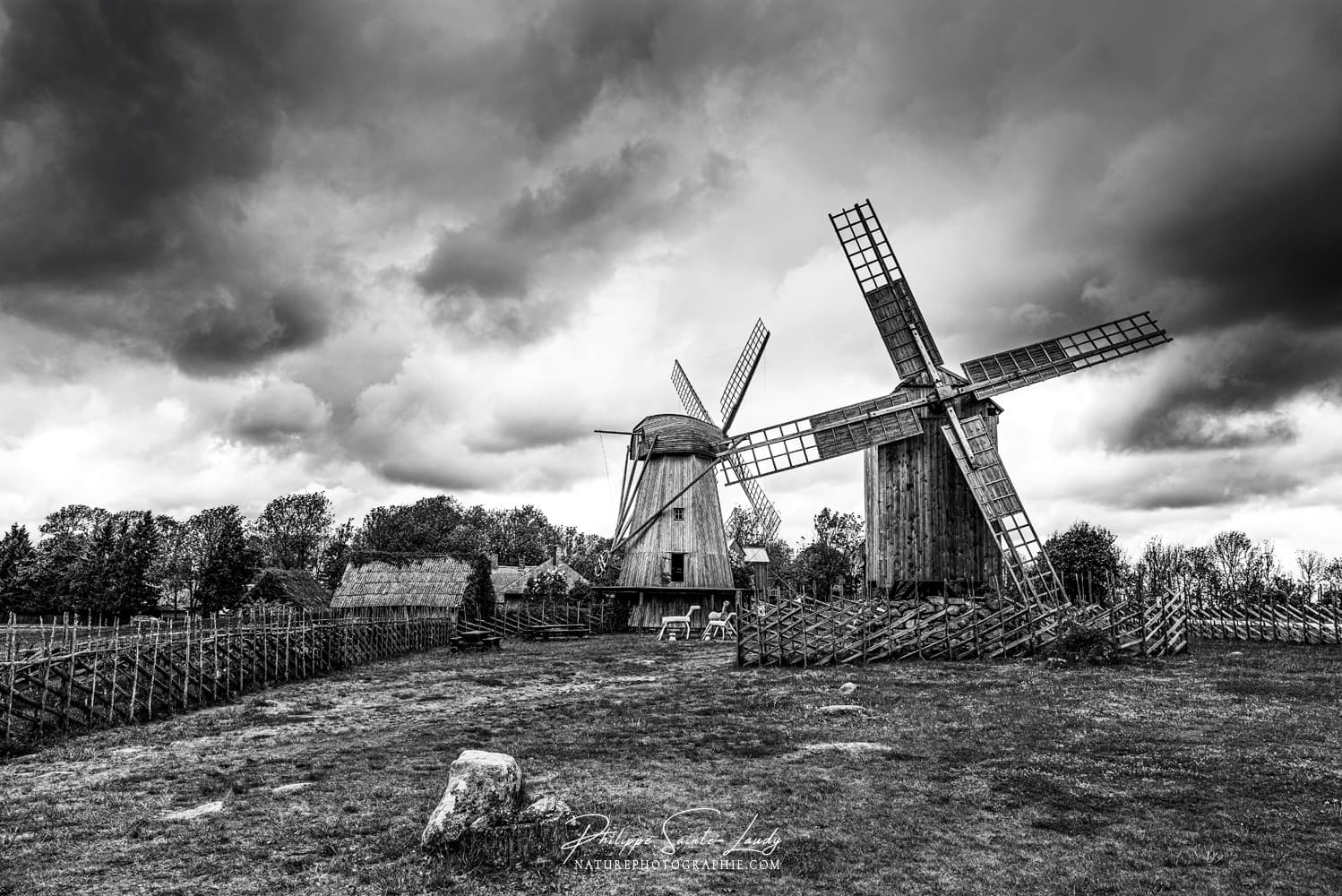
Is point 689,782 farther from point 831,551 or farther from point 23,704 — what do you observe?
point 831,551

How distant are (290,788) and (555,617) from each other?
101ft

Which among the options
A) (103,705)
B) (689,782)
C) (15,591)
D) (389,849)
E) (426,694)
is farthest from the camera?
(15,591)

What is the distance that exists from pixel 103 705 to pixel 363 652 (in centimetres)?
1256

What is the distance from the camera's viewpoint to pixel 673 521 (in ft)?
124

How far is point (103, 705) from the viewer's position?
1449cm

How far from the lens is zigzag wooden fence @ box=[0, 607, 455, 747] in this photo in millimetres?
12883

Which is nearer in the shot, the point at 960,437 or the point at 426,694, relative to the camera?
the point at 426,694

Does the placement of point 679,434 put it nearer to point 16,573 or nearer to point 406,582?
point 406,582

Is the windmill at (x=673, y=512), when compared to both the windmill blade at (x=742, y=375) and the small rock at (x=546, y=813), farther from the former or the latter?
the small rock at (x=546, y=813)

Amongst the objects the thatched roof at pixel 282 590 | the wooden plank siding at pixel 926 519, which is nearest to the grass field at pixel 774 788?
the wooden plank siding at pixel 926 519

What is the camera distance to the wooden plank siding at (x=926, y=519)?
25.0 m

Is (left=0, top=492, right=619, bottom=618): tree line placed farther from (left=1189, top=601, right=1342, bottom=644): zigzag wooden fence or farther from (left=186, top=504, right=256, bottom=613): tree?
(left=1189, top=601, right=1342, bottom=644): zigzag wooden fence

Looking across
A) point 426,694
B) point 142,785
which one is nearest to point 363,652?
point 426,694

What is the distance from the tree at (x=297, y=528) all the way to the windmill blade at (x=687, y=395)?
188 ft
